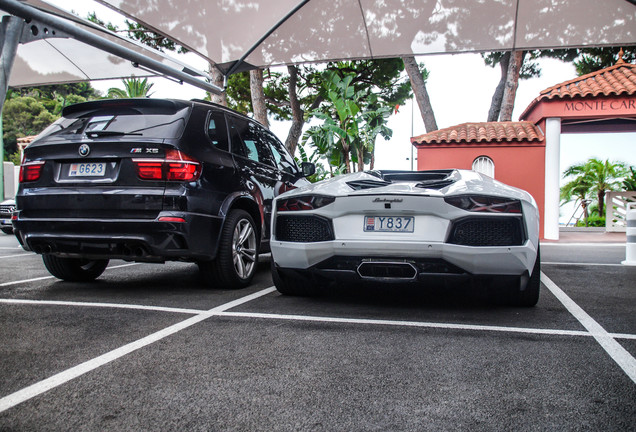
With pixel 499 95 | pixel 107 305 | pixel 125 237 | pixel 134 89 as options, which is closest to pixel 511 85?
pixel 499 95

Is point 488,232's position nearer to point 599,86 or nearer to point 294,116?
point 599,86

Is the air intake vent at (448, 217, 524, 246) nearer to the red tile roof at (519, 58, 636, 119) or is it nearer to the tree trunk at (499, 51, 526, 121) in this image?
the red tile roof at (519, 58, 636, 119)

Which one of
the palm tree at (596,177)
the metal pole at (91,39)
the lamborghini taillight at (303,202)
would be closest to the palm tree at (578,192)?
the palm tree at (596,177)

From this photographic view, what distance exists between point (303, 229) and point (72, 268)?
271 centimetres

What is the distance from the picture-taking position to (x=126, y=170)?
13.7 ft

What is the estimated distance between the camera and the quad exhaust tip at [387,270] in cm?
371

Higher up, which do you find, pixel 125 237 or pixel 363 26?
pixel 363 26

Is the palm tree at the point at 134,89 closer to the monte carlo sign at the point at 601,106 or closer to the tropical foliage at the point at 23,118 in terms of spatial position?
the tropical foliage at the point at 23,118

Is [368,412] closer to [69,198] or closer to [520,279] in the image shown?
[520,279]

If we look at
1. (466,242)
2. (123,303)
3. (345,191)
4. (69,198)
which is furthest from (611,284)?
(69,198)

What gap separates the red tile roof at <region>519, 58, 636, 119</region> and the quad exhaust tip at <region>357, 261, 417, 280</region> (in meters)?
13.3

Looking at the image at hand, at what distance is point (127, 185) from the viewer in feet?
13.7

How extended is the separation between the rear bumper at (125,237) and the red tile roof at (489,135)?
1283cm

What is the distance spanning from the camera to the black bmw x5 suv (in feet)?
13.6
